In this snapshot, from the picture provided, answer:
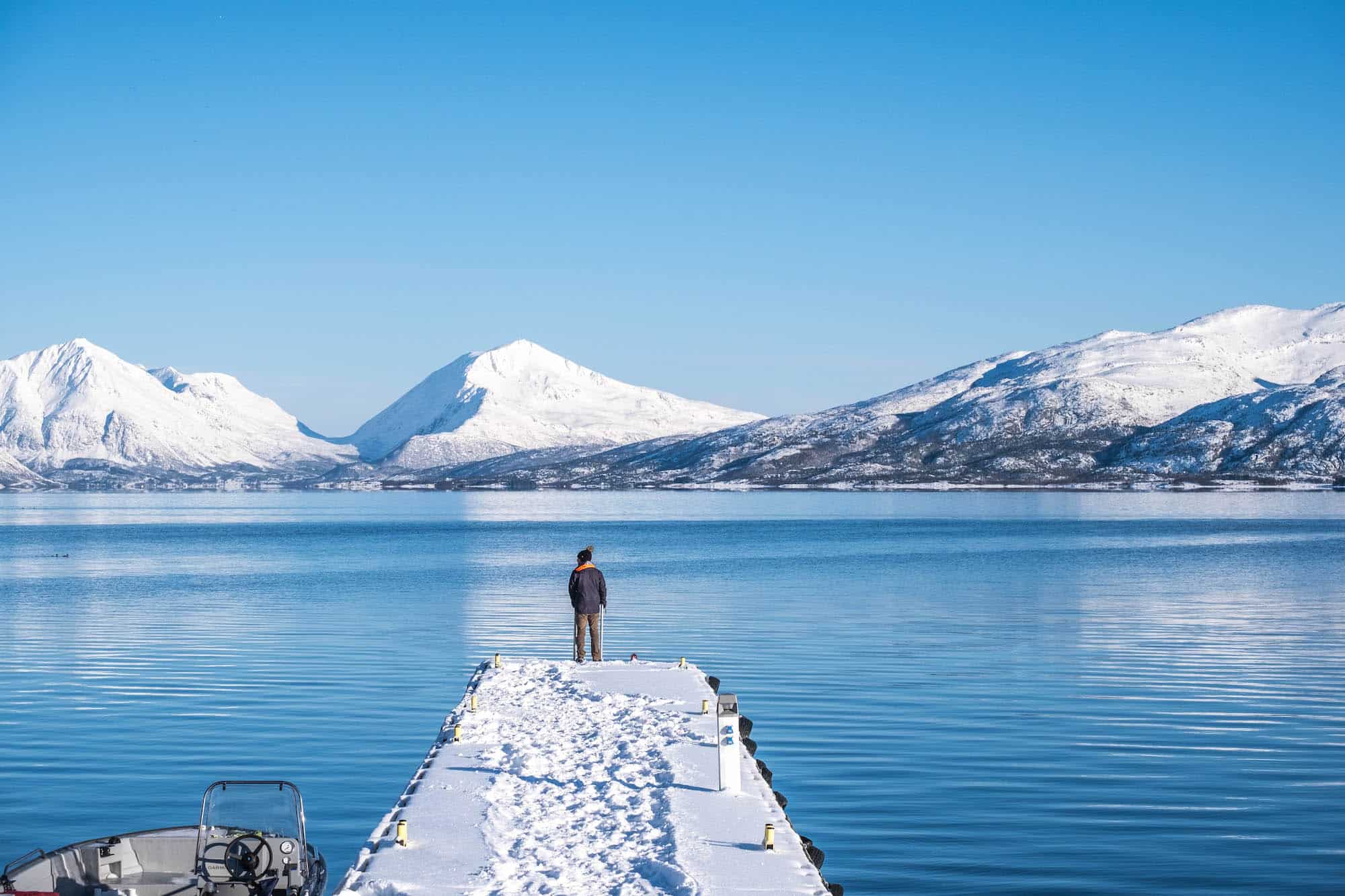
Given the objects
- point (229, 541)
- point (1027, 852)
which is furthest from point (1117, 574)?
point (229, 541)

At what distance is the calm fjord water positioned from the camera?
23.7m

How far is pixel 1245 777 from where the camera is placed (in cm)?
2770

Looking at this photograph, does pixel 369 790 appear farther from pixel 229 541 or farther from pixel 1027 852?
pixel 229 541

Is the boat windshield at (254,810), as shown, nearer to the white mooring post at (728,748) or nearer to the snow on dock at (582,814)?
the snow on dock at (582,814)

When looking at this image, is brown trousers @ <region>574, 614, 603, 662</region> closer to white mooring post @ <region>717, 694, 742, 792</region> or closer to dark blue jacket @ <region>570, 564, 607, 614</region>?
dark blue jacket @ <region>570, 564, 607, 614</region>

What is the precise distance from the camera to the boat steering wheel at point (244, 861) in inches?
728

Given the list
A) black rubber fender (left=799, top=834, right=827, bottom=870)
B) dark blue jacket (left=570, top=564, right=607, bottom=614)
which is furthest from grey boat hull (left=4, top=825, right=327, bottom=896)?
dark blue jacket (left=570, top=564, right=607, bottom=614)

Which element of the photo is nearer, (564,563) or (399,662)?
(399,662)

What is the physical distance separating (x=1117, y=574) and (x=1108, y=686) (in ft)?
166

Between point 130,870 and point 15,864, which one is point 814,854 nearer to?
point 130,870

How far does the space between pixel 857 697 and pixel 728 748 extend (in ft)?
54.7

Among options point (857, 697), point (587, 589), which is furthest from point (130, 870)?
point (857, 697)

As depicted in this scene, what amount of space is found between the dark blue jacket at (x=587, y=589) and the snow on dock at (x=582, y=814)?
5.06 meters

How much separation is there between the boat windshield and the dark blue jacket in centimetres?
1669
